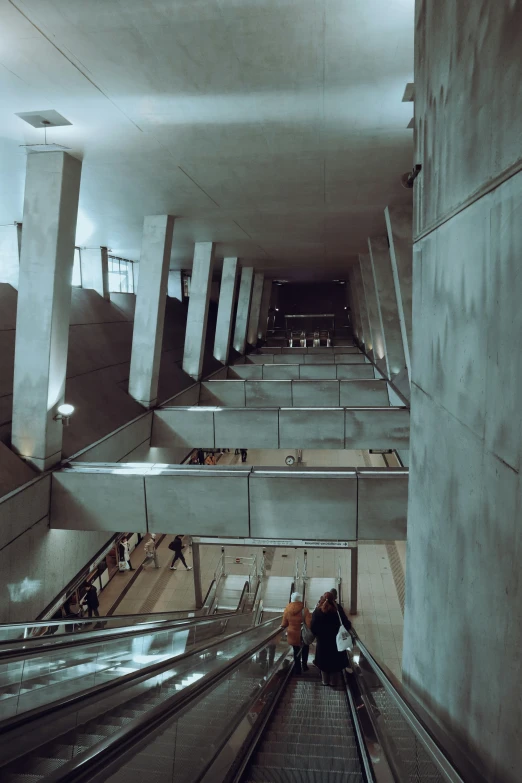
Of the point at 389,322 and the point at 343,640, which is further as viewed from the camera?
the point at 389,322

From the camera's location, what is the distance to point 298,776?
3.44m

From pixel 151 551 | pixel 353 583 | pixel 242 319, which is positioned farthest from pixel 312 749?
pixel 242 319

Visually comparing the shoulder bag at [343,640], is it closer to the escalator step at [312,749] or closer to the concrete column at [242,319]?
the escalator step at [312,749]

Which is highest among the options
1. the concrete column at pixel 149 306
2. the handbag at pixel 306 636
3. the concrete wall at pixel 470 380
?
the concrete column at pixel 149 306

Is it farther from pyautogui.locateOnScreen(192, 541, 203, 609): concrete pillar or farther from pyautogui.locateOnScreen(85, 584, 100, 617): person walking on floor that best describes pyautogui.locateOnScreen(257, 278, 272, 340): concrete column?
pyautogui.locateOnScreen(85, 584, 100, 617): person walking on floor

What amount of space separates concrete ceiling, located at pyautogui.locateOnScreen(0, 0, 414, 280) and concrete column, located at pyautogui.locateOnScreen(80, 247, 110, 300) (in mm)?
9113

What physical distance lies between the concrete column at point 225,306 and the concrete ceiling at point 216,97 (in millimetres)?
11457

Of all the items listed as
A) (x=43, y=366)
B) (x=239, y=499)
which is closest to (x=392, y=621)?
(x=239, y=499)

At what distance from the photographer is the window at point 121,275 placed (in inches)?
1215

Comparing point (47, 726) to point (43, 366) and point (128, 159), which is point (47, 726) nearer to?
point (43, 366)

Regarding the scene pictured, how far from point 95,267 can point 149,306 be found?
1003 centimetres

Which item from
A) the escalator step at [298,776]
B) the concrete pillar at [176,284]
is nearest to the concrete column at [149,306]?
the escalator step at [298,776]

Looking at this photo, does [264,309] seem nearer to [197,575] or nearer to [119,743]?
[197,575]

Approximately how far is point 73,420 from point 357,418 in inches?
297
